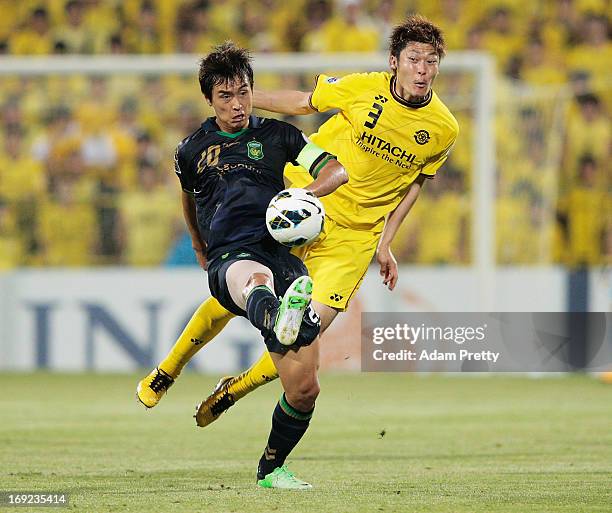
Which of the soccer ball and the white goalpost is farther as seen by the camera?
the white goalpost

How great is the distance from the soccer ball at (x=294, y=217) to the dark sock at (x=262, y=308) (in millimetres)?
334

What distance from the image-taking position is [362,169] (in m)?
8.31

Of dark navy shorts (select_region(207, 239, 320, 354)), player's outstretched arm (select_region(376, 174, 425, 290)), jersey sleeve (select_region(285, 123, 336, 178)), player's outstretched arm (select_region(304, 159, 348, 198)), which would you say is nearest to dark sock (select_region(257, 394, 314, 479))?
dark navy shorts (select_region(207, 239, 320, 354))

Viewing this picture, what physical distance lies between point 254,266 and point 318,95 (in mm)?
1795

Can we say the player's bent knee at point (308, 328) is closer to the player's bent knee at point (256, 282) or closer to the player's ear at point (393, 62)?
the player's bent knee at point (256, 282)

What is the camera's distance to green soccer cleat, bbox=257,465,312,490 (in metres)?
6.64

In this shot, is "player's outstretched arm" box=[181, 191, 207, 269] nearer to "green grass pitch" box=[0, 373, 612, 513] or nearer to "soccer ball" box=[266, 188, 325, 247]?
"soccer ball" box=[266, 188, 325, 247]

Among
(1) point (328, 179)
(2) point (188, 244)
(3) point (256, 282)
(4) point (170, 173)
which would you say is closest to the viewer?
(3) point (256, 282)

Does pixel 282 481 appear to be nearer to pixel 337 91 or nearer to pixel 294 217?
pixel 294 217

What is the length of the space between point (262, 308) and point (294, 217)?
1.73 feet

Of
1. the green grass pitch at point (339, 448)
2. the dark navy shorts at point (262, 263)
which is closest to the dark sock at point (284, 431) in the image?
the green grass pitch at point (339, 448)

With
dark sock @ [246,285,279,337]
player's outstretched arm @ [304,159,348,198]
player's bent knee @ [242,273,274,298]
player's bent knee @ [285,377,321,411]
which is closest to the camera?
dark sock @ [246,285,279,337]

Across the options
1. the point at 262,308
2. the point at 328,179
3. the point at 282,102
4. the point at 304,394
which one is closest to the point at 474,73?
the point at 282,102

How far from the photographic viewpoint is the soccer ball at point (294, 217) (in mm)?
6480
